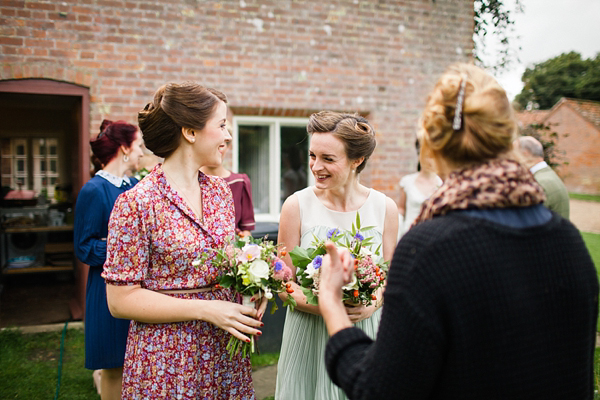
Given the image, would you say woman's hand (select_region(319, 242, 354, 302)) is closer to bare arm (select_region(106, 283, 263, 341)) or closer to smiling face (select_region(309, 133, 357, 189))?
bare arm (select_region(106, 283, 263, 341))

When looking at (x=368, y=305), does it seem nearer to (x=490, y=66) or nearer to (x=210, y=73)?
(x=210, y=73)

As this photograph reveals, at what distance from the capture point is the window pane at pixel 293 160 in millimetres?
6266

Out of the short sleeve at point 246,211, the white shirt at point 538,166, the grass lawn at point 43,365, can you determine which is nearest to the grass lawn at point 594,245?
the white shirt at point 538,166

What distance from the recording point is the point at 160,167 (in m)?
2.22

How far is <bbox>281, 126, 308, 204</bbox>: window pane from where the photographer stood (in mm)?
6266

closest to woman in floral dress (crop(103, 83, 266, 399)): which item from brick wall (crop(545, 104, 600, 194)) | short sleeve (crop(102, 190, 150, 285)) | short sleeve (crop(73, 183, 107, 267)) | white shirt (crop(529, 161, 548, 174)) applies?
short sleeve (crop(102, 190, 150, 285))

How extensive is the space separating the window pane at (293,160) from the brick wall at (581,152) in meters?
39.8

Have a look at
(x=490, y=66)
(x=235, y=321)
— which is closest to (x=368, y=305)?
(x=235, y=321)

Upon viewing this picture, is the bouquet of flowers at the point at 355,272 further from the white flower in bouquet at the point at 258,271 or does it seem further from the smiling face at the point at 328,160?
the smiling face at the point at 328,160

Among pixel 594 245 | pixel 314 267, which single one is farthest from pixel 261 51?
pixel 594 245

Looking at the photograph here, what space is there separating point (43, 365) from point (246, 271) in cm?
412

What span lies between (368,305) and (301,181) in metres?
4.02

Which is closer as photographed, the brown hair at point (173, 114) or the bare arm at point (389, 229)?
the brown hair at point (173, 114)

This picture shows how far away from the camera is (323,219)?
2787mm
